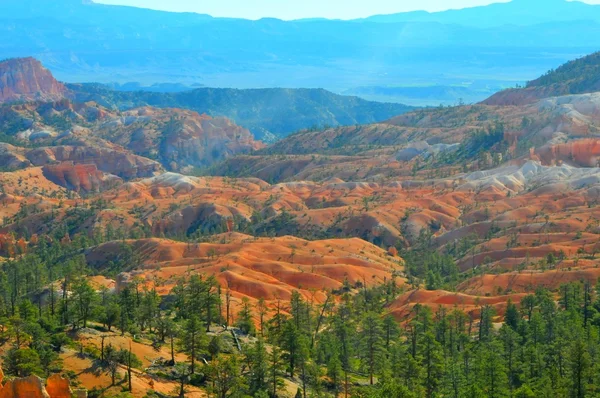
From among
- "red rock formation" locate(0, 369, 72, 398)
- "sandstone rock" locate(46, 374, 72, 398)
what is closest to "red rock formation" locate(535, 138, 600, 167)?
"sandstone rock" locate(46, 374, 72, 398)

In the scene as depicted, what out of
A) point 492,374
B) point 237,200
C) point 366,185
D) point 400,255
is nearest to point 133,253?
point 400,255

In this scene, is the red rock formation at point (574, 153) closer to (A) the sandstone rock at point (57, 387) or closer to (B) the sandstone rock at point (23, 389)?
(A) the sandstone rock at point (57, 387)

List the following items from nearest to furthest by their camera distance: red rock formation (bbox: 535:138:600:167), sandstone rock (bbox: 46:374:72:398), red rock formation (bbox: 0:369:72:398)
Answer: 1. red rock formation (bbox: 0:369:72:398)
2. sandstone rock (bbox: 46:374:72:398)
3. red rock formation (bbox: 535:138:600:167)

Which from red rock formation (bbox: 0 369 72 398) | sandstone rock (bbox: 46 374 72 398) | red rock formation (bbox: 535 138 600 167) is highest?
red rock formation (bbox: 0 369 72 398)

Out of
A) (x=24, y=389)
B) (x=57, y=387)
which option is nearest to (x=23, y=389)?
(x=24, y=389)

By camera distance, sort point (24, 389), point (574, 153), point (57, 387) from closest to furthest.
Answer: point (24, 389)
point (57, 387)
point (574, 153)

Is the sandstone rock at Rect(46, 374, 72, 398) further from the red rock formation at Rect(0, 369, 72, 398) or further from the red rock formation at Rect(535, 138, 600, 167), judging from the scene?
the red rock formation at Rect(535, 138, 600, 167)

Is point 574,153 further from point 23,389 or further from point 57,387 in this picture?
point 23,389

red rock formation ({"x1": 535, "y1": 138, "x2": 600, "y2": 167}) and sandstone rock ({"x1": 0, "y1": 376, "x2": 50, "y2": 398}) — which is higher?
sandstone rock ({"x1": 0, "y1": 376, "x2": 50, "y2": 398})

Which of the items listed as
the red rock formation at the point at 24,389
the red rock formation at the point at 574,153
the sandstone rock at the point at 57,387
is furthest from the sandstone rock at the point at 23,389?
the red rock formation at the point at 574,153

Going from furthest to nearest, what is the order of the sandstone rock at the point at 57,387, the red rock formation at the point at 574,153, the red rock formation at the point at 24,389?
the red rock formation at the point at 574,153 < the sandstone rock at the point at 57,387 < the red rock formation at the point at 24,389

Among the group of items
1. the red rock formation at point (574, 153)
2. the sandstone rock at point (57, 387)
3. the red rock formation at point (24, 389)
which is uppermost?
the red rock formation at point (24, 389)
